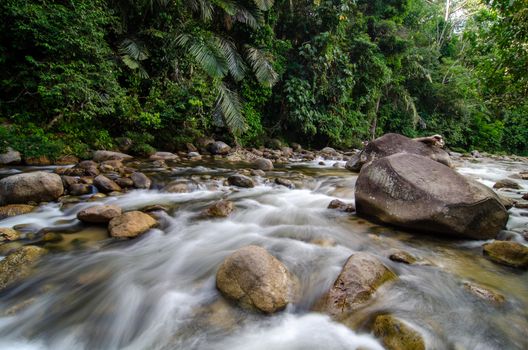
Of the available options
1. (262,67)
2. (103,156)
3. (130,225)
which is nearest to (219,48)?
(262,67)

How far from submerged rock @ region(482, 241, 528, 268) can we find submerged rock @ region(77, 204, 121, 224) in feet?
13.2

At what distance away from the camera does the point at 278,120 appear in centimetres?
1261

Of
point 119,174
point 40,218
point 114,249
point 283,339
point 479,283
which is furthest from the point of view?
point 119,174

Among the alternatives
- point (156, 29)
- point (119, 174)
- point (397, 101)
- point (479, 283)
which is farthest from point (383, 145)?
point (397, 101)

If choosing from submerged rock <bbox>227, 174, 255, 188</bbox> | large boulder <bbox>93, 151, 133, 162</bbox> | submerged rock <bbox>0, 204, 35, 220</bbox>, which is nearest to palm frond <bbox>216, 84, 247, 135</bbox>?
large boulder <bbox>93, 151, 133, 162</bbox>

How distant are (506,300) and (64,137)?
8524mm

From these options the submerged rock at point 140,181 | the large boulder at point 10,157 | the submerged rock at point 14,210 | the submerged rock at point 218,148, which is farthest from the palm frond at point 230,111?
the submerged rock at point 14,210

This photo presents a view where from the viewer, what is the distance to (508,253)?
2.57 m

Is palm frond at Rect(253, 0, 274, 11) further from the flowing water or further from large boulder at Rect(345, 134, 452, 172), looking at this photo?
the flowing water

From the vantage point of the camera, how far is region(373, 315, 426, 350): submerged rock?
164 cm

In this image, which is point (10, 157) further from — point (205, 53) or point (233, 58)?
point (233, 58)

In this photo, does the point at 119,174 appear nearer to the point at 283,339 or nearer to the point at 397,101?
the point at 283,339

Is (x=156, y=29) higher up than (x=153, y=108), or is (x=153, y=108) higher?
(x=156, y=29)

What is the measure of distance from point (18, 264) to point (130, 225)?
969 millimetres
